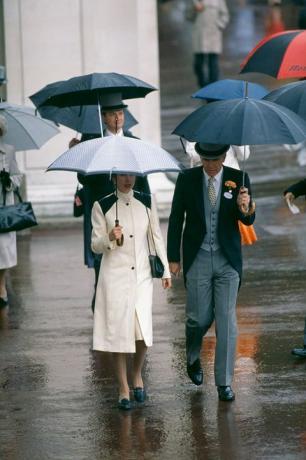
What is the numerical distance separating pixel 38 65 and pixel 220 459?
911 cm

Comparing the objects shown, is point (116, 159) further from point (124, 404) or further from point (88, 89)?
point (88, 89)

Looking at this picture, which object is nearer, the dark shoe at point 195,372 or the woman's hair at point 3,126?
the dark shoe at point 195,372

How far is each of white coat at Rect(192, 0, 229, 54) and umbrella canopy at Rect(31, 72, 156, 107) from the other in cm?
1451

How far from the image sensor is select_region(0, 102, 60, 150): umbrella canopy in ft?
38.6

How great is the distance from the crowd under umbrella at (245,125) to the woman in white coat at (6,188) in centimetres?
331

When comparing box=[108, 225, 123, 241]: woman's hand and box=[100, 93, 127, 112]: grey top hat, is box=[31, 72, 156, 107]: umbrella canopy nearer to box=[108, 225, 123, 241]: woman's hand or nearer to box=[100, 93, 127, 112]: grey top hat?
box=[100, 93, 127, 112]: grey top hat

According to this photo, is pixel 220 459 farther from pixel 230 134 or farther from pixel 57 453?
pixel 230 134

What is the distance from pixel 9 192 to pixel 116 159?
143 inches

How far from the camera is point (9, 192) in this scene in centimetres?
1197

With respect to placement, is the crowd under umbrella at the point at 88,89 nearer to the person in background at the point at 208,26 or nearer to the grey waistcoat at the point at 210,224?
the grey waistcoat at the point at 210,224

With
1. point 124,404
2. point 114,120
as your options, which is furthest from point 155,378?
point 114,120

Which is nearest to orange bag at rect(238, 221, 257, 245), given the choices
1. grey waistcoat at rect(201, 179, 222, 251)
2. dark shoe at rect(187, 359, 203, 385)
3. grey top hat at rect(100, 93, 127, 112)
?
grey top hat at rect(100, 93, 127, 112)

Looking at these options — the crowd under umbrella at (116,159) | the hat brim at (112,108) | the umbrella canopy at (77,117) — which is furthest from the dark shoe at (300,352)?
the umbrella canopy at (77,117)

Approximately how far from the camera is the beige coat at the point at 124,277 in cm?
872
